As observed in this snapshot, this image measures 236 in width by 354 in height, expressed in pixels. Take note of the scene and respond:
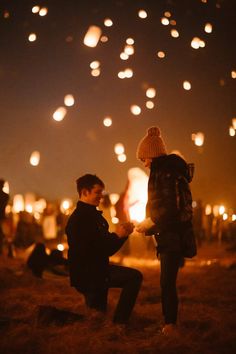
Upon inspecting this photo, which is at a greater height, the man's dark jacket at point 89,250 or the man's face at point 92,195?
the man's face at point 92,195

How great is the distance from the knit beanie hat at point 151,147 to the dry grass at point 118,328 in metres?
1.70

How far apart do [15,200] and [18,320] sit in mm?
19200

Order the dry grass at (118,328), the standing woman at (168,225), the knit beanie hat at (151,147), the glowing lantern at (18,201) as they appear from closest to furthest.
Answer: the dry grass at (118,328) → the standing woman at (168,225) → the knit beanie hat at (151,147) → the glowing lantern at (18,201)

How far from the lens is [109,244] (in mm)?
4098

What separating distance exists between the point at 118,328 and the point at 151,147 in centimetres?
180

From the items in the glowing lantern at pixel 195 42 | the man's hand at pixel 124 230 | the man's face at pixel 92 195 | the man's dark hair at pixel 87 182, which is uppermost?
the glowing lantern at pixel 195 42

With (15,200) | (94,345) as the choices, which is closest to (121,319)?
(94,345)

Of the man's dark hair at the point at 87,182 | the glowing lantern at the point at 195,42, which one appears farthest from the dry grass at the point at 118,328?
the glowing lantern at the point at 195,42

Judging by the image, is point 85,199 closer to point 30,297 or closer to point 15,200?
point 30,297

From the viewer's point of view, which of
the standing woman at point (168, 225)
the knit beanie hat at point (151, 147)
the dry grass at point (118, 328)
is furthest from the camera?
the knit beanie hat at point (151, 147)

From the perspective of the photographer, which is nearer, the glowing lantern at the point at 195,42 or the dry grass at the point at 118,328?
the dry grass at the point at 118,328

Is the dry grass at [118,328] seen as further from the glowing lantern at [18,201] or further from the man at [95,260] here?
the glowing lantern at [18,201]

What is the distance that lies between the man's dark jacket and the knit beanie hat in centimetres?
83

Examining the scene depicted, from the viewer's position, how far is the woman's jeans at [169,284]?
3840 mm
